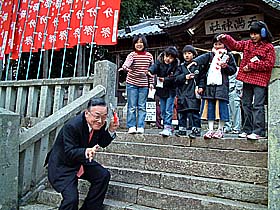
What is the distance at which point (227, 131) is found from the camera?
662 centimetres

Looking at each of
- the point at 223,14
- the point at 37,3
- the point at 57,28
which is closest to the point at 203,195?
the point at 57,28

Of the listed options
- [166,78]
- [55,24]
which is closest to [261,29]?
[166,78]

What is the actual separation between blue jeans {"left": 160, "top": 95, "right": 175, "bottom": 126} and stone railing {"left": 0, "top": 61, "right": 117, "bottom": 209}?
803mm

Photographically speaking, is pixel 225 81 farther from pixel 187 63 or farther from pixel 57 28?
pixel 57 28

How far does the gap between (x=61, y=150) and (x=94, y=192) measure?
59 centimetres

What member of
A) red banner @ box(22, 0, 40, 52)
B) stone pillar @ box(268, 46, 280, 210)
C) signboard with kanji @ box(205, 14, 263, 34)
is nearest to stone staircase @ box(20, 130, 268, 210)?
stone pillar @ box(268, 46, 280, 210)

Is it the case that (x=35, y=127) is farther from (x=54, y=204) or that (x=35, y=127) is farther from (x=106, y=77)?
(x=106, y=77)

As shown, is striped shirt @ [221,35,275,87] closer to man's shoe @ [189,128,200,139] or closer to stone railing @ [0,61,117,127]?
man's shoe @ [189,128,200,139]

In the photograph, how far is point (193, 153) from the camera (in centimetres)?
414

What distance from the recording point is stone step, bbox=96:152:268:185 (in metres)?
3.51

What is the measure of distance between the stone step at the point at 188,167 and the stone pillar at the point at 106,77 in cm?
93

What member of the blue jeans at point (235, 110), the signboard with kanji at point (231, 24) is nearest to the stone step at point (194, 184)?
the blue jeans at point (235, 110)

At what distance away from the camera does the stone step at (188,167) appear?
3.51 m

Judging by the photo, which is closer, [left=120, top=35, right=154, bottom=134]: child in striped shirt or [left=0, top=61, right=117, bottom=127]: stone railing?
[left=0, top=61, right=117, bottom=127]: stone railing
